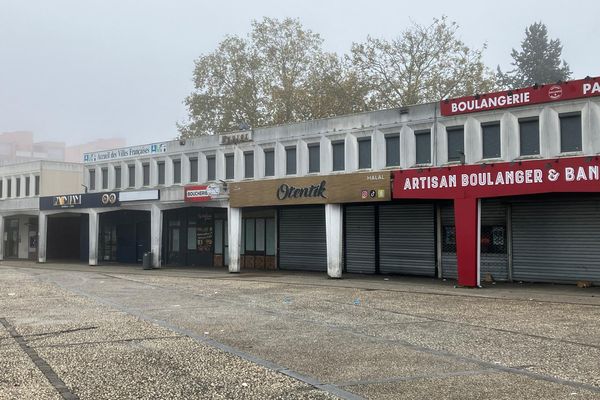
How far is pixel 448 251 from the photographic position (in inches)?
974

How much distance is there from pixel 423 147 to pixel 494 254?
5.28 meters

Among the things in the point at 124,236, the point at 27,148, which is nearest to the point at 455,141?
the point at 124,236

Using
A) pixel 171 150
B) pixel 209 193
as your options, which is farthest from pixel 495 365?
pixel 171 150

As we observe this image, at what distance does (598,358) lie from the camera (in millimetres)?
8609

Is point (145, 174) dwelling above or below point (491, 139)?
above

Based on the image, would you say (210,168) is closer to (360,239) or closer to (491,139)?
(360,239)

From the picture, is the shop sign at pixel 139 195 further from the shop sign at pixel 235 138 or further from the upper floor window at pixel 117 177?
the shop sign at pixel 235 138

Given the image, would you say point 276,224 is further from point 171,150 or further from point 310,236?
point 171,150

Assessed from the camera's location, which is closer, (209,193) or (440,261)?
(440,261)

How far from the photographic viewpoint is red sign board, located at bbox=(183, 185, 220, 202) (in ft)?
101

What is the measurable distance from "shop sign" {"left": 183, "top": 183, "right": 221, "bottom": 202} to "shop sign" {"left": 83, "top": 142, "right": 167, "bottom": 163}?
4.75 metres

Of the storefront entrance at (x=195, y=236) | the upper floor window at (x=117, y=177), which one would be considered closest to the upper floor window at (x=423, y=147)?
the storefront entrance at (x=195, y=236)

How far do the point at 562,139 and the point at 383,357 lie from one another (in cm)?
1523

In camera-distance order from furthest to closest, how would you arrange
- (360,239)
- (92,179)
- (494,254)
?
(92,179)
(360,239)
(494,254)
